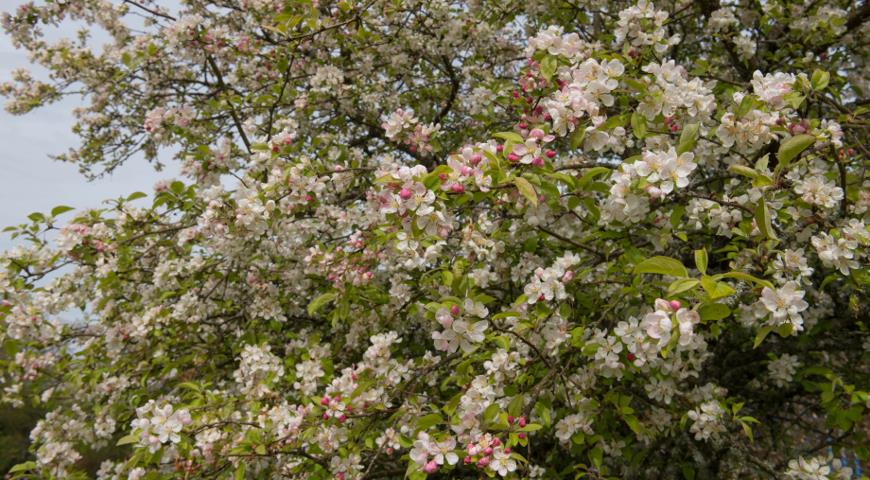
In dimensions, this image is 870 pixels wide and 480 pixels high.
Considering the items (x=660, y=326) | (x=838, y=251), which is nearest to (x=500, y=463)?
(x=660, y=326)

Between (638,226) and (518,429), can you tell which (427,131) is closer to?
(638,226)

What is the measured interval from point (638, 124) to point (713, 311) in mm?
761

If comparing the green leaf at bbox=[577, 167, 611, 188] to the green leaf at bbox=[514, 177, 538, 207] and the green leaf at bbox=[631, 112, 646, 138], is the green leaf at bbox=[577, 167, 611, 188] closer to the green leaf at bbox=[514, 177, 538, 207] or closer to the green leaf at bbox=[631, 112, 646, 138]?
the green leaf at bbox=[631, 112, 646, 138]

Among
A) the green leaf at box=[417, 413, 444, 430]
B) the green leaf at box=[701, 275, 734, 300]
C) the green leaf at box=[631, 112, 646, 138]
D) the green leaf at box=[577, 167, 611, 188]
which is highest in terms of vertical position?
the green leaf at box=[631, 112, 646, 138]

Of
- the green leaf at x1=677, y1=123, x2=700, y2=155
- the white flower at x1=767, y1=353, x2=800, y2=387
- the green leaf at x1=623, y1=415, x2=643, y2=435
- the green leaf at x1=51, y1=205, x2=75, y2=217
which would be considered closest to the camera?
the green leaf at x1=677, y1=123, x2=700, y2=155

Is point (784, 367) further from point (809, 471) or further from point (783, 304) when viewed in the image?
point (783, 304)

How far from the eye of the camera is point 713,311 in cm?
138

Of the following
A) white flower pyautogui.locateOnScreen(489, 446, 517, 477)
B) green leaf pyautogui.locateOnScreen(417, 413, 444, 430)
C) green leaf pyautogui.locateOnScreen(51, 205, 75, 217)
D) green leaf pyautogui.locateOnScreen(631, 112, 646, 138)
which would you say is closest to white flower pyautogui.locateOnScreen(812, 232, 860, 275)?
green leaf pyautogui.locateOnScreen(631, 112, 646, 138)

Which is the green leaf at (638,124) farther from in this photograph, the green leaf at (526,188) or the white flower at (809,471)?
the white flower at (809,471)

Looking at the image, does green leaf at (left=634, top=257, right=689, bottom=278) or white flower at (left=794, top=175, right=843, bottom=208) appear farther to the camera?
white flower at (left=794, top=175, right=843, bottom=208)

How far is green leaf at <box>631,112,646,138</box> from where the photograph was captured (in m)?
1.83

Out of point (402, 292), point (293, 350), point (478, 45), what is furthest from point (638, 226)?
point (478, 45)

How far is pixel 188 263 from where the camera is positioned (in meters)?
3.56

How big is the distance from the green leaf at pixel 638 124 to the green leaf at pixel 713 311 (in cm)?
69
